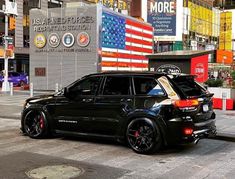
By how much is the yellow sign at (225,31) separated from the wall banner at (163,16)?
1066 inches

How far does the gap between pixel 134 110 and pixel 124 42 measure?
22972 millimetres

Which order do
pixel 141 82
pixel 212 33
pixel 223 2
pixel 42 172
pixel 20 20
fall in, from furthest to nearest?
pixel 223 2 < pixel 212 33 < pixel 20 20 < pixel 141 82 < pixel 42 172

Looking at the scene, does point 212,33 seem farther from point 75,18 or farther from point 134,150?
point 134,150

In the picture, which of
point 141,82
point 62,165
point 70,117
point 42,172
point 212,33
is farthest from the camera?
point 212,33

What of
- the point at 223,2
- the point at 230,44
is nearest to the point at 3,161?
the point at 230,44

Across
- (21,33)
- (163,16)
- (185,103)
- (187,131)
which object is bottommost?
(187,131)

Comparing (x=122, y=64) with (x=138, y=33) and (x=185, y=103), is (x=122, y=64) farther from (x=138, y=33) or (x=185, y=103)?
(x=185, y=103)

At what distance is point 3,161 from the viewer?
751 cm

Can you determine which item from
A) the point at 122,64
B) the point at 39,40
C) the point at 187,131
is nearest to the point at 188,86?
the point at 187,131

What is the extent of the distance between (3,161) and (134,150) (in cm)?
245

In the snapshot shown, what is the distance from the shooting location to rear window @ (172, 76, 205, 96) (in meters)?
8.34

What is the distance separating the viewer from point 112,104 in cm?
861

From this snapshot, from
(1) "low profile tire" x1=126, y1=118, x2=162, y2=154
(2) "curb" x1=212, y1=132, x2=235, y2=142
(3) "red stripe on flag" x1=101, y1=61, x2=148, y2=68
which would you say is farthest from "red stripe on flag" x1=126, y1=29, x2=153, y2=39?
(1) "low profile tire" x1=126, y1=118, x2=162, y2=154

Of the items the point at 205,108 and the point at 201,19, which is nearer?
the point at 205,108
